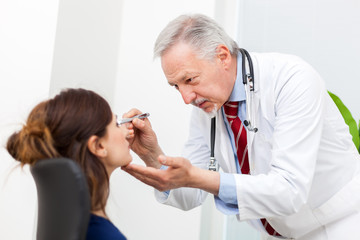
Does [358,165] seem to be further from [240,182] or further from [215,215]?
[215,215]

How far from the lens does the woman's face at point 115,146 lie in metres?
1.23

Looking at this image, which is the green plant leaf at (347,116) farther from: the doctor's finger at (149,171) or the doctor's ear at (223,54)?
the doctor's finger at (149,171)

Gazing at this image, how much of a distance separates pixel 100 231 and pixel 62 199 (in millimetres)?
183

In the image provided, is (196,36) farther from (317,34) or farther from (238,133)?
(317,34)

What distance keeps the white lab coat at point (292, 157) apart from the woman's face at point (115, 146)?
32 centimetres

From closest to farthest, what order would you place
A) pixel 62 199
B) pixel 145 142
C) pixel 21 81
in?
pixel 62 199, pixel 145 142, pixel 21 81

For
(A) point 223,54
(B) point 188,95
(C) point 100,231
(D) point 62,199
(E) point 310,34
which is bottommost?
(C) point 100,231

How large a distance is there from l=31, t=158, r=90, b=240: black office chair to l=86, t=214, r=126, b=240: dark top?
105mm

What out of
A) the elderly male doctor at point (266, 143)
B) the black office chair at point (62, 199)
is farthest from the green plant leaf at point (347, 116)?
the black office chair at point (62, 199)

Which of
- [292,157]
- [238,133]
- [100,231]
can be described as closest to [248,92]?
[238,133]

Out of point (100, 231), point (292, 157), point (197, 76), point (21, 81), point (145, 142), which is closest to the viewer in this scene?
point (100, 231)

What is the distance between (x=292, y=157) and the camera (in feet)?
4.23

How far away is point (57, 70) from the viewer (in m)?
2.01

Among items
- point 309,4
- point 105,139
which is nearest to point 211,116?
point 105,139
